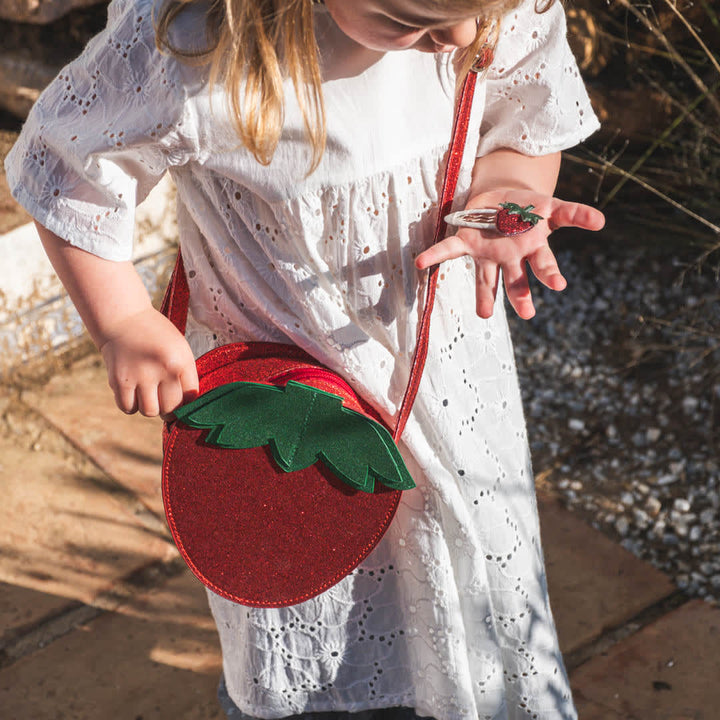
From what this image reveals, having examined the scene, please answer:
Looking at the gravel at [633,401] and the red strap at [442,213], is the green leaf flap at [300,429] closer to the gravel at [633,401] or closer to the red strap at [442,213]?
the red strap at [442,213]

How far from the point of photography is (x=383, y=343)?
1.28 metres

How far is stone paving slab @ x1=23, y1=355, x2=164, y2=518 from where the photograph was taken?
2428mm

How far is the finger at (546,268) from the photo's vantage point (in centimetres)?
113

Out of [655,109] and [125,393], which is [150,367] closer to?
[125,393]

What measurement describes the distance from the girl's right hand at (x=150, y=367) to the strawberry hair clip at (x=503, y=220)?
0.38m

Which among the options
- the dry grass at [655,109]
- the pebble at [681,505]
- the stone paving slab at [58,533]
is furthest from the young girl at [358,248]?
the dry grass at [655,109]

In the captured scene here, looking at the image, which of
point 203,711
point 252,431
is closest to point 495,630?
point 252,431

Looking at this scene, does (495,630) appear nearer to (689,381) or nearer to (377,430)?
(377,430)

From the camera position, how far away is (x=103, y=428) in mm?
2584

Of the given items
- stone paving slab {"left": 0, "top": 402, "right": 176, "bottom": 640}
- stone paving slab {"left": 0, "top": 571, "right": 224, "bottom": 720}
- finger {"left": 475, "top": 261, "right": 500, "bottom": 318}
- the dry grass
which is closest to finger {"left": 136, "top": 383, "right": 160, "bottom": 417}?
finger {"left": 475, "top": 261, "right": 500, "bottom": 318}

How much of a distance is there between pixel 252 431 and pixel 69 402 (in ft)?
5.48

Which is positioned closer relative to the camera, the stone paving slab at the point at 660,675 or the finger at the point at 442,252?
the finger at the point at 442,252

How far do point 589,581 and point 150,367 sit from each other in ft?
4.50

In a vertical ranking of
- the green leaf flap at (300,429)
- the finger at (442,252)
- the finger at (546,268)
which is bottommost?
the green leaf flap at (300,429)
